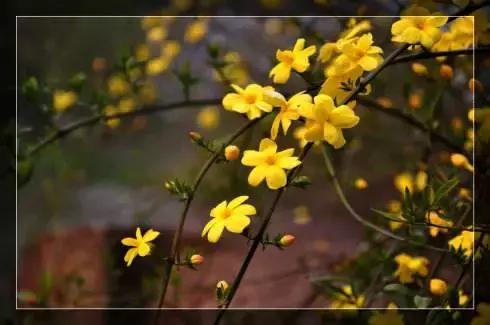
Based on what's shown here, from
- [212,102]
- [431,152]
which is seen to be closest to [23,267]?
[212,102]

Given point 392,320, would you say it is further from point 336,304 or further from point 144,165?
point 144,165

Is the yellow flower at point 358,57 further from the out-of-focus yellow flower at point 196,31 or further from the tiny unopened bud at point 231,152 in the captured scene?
the out-of-focus yellow flower at point 196,31

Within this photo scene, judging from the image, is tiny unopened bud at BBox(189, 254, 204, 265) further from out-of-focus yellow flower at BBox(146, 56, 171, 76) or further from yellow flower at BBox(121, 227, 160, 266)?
out-of-focus yellow flower at BBox(146, 56, 171, 76)

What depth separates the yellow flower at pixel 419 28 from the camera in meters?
0.70

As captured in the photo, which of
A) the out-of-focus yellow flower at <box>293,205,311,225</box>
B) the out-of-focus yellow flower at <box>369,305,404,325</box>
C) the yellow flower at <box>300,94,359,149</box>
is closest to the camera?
the yellow flower at <box>300,94,359,149</box>

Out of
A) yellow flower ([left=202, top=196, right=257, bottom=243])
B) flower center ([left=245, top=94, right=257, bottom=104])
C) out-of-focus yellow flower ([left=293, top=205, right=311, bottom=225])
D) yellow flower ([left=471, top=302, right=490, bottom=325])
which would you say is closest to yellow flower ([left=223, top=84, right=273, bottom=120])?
flower center ([left=245, top=94, right=257, bottom=104])

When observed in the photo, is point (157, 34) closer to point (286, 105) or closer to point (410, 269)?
point (286, 105)

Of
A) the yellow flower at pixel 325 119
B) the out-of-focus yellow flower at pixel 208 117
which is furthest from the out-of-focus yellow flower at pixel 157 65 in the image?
the yellow flower at pixel 325 119

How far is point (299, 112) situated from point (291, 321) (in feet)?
1.10

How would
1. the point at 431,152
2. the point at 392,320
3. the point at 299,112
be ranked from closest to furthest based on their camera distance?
the point at 299,112
the point at 392,320
the point at 431,152

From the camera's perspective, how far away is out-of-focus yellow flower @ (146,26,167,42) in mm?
966

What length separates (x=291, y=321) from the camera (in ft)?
2.88

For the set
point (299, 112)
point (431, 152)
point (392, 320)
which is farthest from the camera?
point (431, 152)

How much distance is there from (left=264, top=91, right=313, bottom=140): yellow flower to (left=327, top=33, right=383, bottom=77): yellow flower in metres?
0.05
